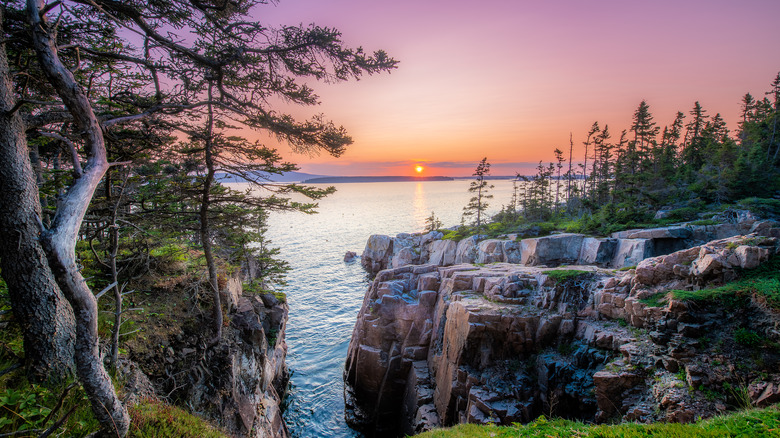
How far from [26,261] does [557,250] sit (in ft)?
83.2

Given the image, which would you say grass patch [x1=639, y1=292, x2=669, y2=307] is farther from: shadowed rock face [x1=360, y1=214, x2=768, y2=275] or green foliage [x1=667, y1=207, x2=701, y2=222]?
green foliage [x1=667, y1=207, x2=701, y2=222]

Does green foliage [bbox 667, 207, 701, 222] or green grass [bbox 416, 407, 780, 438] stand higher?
green foliage [bbox 667, 207, 701, 222]

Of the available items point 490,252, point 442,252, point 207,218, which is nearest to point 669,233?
point 490,252

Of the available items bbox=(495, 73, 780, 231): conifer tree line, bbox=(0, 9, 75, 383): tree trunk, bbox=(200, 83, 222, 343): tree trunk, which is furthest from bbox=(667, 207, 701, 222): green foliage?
bbox=(0, 9, 75, 383): tree trunk

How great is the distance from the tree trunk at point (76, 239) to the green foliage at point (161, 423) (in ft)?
2.32

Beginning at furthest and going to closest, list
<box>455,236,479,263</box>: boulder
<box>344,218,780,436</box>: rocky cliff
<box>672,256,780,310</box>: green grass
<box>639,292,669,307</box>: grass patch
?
<box>455,236,479,263</box>: boulder < <box>639,292,669,307</box>: grass patch < <box>672,256,780,310</box>: green grass < <box>344,218,780,436</box>: rocky cliff

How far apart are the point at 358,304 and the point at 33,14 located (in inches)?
1202

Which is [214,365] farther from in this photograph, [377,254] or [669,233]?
[377,254]

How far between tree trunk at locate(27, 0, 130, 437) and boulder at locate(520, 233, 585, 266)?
77.0ft

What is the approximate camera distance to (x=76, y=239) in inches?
155

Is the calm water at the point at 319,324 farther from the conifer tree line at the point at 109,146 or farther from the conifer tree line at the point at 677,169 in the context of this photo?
the conifer tree line at the point at 677,169

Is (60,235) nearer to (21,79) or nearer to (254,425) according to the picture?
(21,79)

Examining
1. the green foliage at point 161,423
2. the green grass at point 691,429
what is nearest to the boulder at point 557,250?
the green grass at point 691,429

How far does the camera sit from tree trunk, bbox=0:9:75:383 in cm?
426
